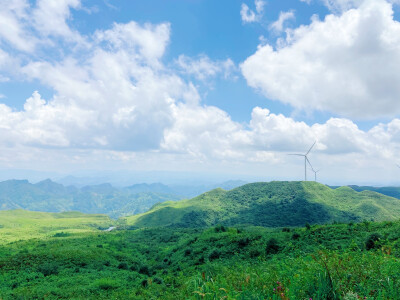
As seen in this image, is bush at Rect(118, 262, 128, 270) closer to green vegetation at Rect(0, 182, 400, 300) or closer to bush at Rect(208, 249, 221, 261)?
green vegetation at Rect(0, 182, 400, 300)

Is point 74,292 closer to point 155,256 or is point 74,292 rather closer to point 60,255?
point 60,255

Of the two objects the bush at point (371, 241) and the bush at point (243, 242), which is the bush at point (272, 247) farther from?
the bush at point (371, 241)

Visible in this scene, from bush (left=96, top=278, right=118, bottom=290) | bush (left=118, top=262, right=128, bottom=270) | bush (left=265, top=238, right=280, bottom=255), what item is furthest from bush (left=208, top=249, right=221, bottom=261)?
bush (left=118, top=262, right=128, bottom=270)

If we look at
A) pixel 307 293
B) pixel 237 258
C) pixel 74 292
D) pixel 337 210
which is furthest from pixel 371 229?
pixel 337 210

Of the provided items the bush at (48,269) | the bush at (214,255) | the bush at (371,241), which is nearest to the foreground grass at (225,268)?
the bush at (48,269)

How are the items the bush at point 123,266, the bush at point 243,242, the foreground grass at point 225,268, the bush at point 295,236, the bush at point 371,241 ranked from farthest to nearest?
1. the bush at point 123,266
2. the bush at point 243,242
3. the bush at point 295,236
4. the bush at point 371,241
5. the foreground grass at point 225,268

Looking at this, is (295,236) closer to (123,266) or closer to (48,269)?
(123,266)

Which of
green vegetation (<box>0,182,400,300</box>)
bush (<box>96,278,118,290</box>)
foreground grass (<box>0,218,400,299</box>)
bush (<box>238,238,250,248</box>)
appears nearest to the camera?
foreground grass (<box>0,218,400,299</box>)

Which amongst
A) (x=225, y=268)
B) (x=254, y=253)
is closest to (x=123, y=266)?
(x=254, y=253)
